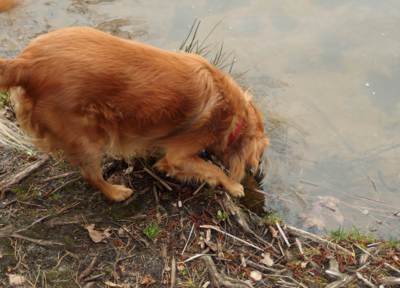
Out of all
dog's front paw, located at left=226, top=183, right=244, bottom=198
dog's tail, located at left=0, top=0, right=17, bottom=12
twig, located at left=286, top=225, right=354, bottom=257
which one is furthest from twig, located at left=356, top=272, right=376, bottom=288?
dog's tail, located at left=0, top=0, right=17, bottom=12

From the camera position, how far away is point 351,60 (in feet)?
19.9

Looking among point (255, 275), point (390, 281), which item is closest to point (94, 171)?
point (255, 275)

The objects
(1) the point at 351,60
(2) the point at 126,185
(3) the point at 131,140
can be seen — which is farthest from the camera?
(1) the point at 351,60

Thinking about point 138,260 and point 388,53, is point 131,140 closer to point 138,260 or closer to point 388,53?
point 138,260

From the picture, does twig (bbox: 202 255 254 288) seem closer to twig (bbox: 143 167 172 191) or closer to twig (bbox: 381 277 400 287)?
twig (bbox: 143 167 172 191)

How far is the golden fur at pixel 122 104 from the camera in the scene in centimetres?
317

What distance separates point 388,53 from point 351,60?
456 millimetres

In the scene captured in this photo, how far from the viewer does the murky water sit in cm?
502

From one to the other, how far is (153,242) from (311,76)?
315 cm

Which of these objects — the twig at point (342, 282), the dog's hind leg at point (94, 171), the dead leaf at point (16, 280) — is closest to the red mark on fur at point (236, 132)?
the dog's hind leg at point (94, 171)

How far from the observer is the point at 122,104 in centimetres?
339

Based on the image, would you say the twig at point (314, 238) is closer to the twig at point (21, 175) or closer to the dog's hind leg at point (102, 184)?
the dog's hind leg at point (102, 184)

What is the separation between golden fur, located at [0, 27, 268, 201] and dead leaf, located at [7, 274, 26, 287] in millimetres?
830

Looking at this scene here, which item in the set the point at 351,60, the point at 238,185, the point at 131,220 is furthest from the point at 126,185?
the point at 351,60
